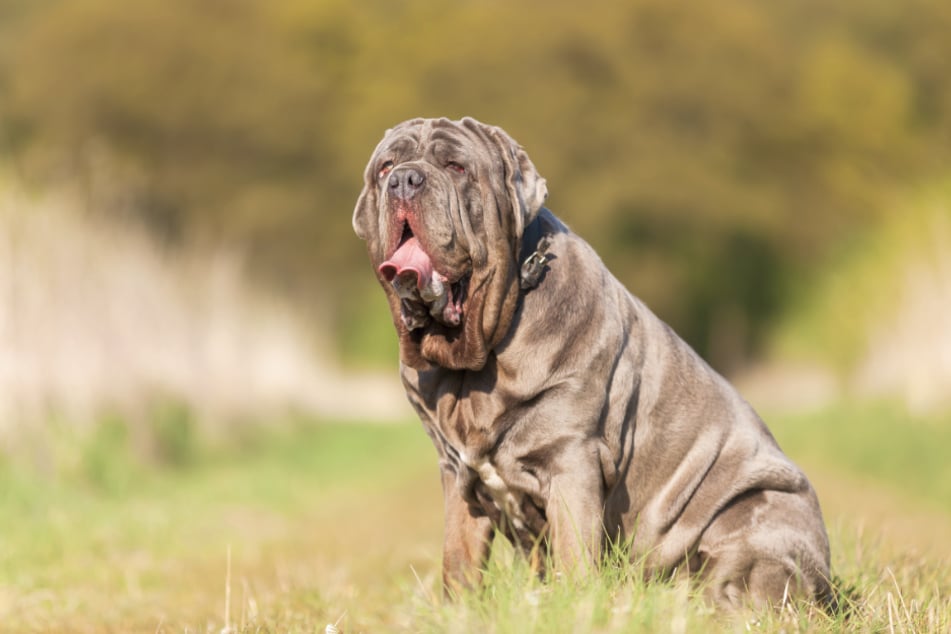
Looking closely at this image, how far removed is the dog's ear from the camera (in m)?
4.02

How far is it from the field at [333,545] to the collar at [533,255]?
36.2 inches

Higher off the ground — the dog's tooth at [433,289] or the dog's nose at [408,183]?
the dog's nose at [408,183]

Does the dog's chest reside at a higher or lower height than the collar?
lower

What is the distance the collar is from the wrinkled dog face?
52mm

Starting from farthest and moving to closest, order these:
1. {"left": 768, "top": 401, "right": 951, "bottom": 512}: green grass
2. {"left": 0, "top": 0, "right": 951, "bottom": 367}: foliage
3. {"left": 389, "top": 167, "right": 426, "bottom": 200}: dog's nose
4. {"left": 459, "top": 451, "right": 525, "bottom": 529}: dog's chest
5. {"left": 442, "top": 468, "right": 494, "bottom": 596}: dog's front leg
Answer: {"left": 0, "top": 0, "right": 951, "bottom": 367}: foliage → {"left": 768, "top": 401, "right": 951, "bottom": 512}: green grass → {"left": 442, "top": 468, "right": 494, "bottom": 596}: dog's front leg → {"left": 459, "top": 451, "right": 525, "bottom": 529}: dog's chest → {"left": 389, "top": 167, "right": 426, "bottom": 200}: dog's nose

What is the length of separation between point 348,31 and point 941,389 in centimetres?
2850

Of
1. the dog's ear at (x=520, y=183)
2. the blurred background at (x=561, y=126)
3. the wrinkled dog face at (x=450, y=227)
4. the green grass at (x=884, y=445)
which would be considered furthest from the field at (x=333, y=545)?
the blurred background at (x=561, y=126)

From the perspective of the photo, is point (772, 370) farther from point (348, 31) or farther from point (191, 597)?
point (191, 597)

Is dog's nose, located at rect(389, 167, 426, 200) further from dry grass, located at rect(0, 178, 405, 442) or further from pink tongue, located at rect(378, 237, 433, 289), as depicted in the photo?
dry grass, located at rect(0, 178, 405, 442)

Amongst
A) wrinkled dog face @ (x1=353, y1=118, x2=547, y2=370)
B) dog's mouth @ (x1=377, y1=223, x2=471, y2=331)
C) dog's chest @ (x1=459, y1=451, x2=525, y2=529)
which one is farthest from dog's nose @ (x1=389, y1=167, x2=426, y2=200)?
dog's chest @ (x1=459, y1=451, x2=525, y2=529)

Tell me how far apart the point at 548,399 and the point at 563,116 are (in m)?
28.3

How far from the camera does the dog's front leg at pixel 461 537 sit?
4.31m

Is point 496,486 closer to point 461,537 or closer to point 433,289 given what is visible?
point 461,537

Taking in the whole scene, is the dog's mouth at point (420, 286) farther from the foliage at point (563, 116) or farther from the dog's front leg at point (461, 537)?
the foliage at point (563, 116)
